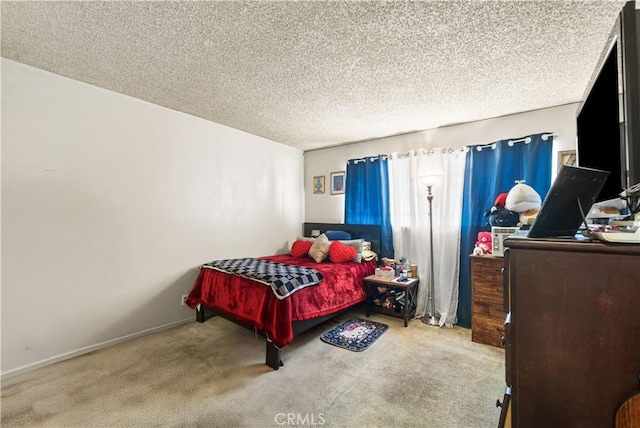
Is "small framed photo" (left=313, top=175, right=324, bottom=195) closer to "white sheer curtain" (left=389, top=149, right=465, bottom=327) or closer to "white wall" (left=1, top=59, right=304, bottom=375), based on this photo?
"white sheer curtain" (left=389, top=149, right=465, bottom=327)

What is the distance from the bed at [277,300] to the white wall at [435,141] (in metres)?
1.17

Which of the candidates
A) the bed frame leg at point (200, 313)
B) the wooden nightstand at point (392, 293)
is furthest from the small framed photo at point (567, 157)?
the bed frame leg at point (200, 313)

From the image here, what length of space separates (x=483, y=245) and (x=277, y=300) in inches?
84.5

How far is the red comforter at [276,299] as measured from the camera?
2.27m

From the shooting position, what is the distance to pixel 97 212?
2502 millimetres

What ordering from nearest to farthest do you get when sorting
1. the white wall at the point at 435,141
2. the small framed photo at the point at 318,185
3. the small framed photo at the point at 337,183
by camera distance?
the white wall at the point at 435,141 → the small framed photo at the point at 337,183 → the small framed photo at the point at 318,185

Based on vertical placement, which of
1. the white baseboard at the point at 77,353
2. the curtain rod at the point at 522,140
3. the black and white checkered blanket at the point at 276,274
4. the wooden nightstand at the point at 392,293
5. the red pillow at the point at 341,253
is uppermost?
the curtain rod at the point at 522,140

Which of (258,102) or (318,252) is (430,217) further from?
(258,102)

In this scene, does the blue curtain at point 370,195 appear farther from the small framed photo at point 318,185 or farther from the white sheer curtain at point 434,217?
the small framed photo at point 318,185

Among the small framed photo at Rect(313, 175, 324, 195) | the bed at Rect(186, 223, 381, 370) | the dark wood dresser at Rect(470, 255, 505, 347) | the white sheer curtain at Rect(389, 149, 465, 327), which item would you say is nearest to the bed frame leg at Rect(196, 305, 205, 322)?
the bed at Rect(186, 223, 381, 370)

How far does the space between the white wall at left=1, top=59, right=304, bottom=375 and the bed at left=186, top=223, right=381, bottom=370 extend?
41 centimetres

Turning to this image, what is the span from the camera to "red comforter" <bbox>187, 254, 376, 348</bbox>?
2266 millimetres

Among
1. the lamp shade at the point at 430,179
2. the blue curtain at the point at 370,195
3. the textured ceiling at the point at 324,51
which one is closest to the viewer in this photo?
the textured ceiling at the point at 324,51

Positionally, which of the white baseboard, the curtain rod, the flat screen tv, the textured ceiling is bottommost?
the white baseboard
